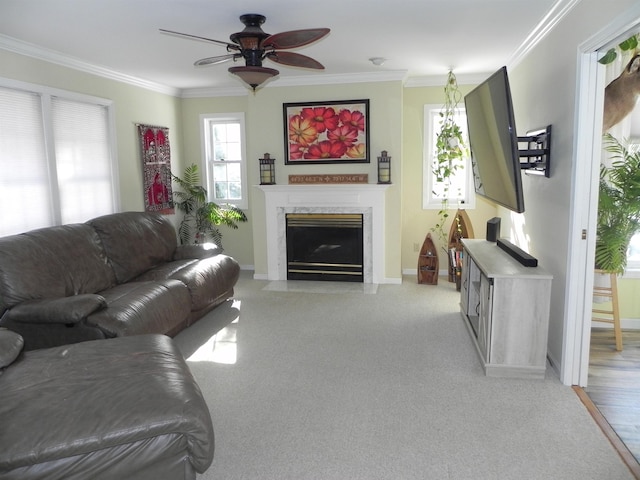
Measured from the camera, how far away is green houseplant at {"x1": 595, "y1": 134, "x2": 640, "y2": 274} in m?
3.38

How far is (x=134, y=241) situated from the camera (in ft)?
14.5

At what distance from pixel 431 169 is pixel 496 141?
2.60 meters

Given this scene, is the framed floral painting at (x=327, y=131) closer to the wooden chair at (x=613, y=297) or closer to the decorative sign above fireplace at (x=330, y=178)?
the decorative sign above fireplace at (x=330, y=178)

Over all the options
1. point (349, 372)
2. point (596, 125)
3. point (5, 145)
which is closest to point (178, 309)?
point (349, 372)

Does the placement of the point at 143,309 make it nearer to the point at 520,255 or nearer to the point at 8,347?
the point at 8,347

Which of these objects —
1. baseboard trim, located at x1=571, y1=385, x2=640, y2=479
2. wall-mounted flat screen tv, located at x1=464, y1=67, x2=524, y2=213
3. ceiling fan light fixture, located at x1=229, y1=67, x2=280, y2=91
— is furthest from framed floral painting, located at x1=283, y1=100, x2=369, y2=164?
baseboard trim, located at x1=571, y1=385, x2=640, y2=479

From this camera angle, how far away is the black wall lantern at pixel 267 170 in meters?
5.66

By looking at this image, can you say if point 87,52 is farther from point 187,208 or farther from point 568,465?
point 568,465

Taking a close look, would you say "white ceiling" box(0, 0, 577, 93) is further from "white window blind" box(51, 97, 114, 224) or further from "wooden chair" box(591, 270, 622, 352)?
"wooden chair" box(591, 270, 622, 352)

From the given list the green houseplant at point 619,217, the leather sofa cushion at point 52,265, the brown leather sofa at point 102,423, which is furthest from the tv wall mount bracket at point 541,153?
the leather sofa cushion at point 52,265

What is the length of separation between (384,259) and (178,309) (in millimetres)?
2644

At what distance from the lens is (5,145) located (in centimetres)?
364

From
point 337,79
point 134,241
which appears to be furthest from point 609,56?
point 134,241

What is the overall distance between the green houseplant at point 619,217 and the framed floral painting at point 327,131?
2644 mm
